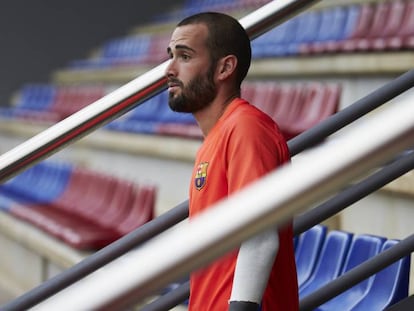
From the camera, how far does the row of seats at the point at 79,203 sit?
215 centimetres

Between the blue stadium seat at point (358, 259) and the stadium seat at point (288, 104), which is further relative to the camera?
the stadium seat at point (288, 104)

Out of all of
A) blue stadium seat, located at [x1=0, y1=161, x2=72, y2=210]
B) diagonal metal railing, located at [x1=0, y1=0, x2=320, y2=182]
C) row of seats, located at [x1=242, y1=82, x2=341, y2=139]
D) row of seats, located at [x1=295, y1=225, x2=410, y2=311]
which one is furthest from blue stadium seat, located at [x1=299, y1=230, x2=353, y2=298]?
blue stadium seat, located at [x1=0, y1=161, x2=72, y2=210]

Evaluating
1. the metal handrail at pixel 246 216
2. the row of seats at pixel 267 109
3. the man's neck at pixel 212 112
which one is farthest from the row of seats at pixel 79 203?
the metal handrail at pixel 246 216

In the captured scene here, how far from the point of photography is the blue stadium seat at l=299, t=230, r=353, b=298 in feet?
3.71

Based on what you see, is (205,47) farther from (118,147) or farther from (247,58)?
(118,147)

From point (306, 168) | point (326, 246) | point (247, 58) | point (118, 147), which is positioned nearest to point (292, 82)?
point (118, 147)

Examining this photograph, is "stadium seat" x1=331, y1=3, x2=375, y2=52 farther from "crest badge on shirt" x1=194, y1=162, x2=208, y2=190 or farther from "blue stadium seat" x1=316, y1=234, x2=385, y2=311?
"crest badge on shirt" x1=194, y1=162, x2=208, y2=190

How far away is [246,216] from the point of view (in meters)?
0.42

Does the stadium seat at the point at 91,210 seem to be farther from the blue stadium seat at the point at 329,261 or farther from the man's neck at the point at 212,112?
the man's neck at the point at 212,112

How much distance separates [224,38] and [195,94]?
52mm

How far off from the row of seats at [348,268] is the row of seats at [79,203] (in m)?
0.82

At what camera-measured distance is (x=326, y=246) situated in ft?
3.86

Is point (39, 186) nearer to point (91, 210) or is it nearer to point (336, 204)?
point (91, 210)

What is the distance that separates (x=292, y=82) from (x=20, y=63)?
10.00 ft
